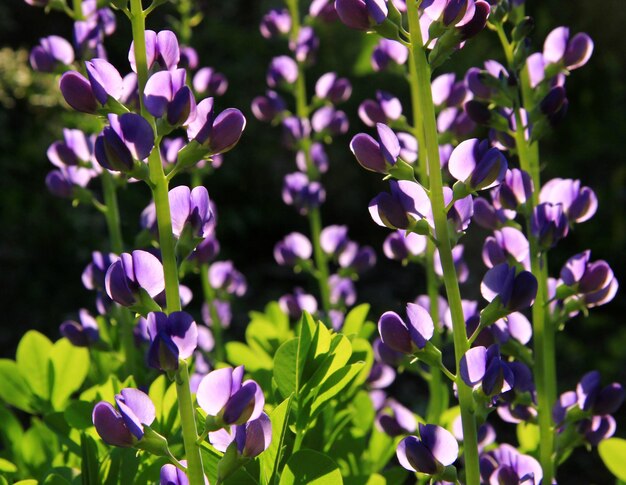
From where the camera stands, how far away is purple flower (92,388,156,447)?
2.85 feet

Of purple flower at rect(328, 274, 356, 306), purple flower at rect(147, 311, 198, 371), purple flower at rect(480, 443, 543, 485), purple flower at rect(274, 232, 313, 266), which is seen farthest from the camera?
purple flower at rect(274, 232, 313, 266)

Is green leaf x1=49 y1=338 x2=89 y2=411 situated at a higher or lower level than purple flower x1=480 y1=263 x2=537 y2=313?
lower

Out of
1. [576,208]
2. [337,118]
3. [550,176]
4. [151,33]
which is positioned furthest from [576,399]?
[550,176]

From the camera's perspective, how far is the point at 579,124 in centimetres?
556

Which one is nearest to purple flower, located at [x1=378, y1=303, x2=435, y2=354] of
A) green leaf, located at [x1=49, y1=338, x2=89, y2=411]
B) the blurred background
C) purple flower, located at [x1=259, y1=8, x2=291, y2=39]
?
green leaf, located at [x1=49, y1=338, x2=89, y2=411]

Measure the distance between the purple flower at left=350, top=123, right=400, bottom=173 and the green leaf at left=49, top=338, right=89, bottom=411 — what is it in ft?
2.32

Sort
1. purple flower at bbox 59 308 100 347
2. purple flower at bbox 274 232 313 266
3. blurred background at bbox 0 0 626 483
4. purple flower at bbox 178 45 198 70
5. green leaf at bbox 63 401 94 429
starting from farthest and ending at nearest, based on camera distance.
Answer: blurred background at bbox 0 0 626 483 → purple flower at bbox 274 232 313 266 → purple flower at bbox 178 45 198 70 → purple flower at bbox 59 308 100 347 → green leaf at bbox 63 401 94 429

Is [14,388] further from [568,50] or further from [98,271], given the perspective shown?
[568,50]

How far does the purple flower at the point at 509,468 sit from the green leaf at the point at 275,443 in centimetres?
29

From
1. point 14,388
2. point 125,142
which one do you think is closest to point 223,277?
point 14,388

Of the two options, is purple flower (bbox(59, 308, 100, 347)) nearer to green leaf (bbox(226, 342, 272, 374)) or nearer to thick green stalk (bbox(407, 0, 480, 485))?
green leaf (bbox(226, 342, 272, 374))

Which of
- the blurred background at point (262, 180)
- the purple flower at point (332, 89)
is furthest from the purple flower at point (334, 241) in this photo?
the blurred background at point (262, 180)

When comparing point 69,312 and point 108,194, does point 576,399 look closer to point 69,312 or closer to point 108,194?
point 108,194

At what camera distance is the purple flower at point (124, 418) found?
2.85 feet
